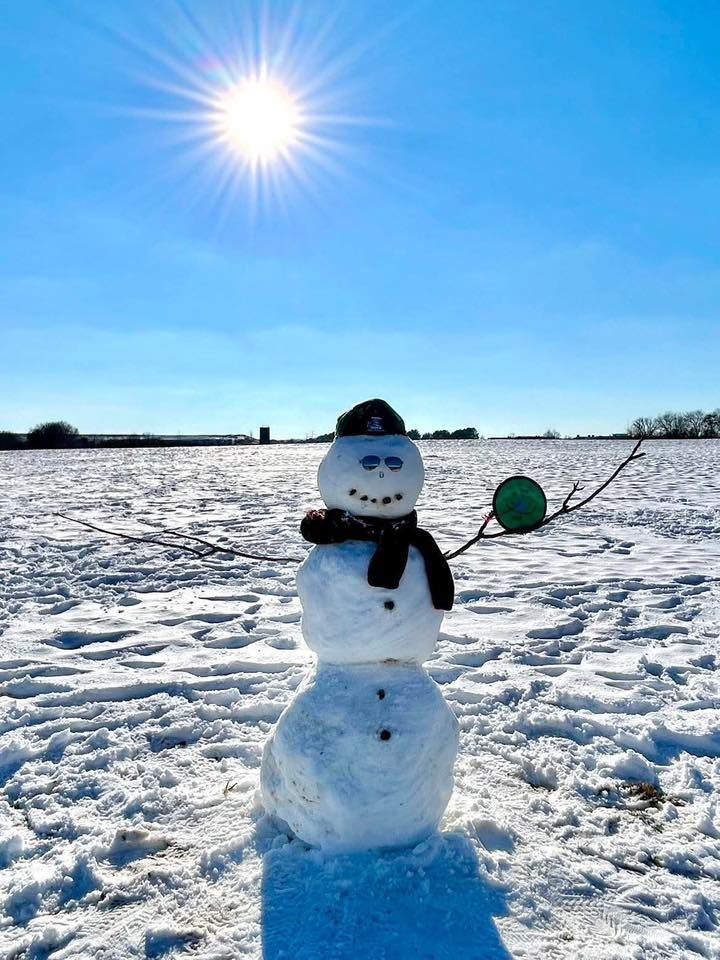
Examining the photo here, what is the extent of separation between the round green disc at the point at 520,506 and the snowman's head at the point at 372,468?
1.14ft

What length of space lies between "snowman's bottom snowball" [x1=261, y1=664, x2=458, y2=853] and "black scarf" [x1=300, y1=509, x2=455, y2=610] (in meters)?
0.36

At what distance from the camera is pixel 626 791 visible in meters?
2.72

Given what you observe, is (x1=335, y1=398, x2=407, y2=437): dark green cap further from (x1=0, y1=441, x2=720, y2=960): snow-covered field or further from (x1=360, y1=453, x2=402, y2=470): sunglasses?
(x1=0, y1=441, x2=720, y2=960): snow-covered field

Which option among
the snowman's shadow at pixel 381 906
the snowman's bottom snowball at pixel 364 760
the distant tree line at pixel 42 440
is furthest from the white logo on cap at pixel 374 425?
the distant tree line at pixel 42 440

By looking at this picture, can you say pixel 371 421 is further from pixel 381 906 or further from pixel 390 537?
pixel 381 906

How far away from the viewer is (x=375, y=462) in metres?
2.16

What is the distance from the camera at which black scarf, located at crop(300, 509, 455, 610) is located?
7.06 feet

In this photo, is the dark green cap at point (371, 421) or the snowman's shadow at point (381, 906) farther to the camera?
→ the dark green cap at point (371, 421)

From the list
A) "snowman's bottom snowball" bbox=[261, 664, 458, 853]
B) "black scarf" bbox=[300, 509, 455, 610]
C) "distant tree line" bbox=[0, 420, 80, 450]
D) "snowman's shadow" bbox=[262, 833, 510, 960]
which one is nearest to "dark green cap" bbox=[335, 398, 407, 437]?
"black scarf" bbox=[300, 509, 455, 610]

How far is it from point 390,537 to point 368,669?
52 cm

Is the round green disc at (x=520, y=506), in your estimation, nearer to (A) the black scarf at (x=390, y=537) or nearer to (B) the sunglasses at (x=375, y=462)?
(A) the black scarf at (x=390, y=537)

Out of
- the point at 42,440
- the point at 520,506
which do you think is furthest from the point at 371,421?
the point at 42,440

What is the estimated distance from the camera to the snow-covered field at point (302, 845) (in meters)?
1.94

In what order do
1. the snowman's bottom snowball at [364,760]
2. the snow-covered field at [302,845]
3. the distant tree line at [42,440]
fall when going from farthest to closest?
the distant tree line at [42,440] < the snowman's bottom snowball at [364,760] < the snow-covered field at [302,845]
